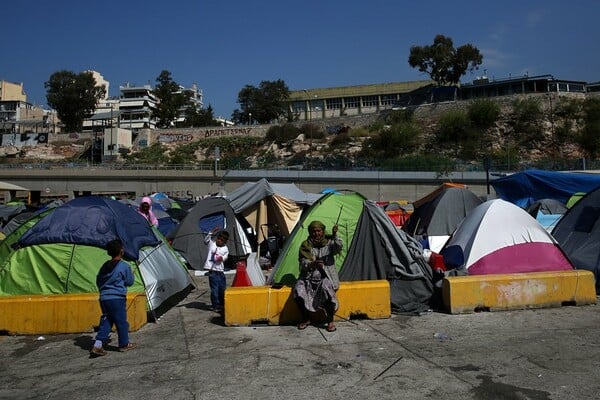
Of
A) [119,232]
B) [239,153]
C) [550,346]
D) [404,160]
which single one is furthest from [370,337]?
[239,153]

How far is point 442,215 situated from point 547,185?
25.4 ft

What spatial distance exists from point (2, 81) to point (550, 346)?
13238 centimetres

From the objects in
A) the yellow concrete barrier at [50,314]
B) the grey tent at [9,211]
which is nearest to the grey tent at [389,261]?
the yellow concrete barrier at [50,314]

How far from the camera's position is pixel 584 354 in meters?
5.51

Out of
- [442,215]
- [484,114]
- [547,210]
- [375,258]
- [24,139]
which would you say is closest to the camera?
[375,258]

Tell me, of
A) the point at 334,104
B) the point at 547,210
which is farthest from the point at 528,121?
the point at 334,104

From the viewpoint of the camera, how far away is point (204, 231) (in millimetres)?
13227

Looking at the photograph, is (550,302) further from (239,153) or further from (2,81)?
(2,81)

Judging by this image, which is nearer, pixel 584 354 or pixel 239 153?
pixel 584 354

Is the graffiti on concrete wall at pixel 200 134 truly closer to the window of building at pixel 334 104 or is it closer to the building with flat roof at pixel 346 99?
the building with flat roof at pixel 346 99

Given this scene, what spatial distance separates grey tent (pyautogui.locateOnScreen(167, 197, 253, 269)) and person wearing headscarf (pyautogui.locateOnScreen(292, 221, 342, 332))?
615 centimetres

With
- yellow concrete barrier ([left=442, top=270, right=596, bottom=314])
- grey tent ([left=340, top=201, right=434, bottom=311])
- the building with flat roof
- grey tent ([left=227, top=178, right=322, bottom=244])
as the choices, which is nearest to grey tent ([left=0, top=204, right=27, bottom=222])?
grey tent ([left=227, top=178, right=322, bottom=244])

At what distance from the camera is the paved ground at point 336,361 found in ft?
15.5

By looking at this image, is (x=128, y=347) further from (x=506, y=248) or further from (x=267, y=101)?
(x=267, y=101)
